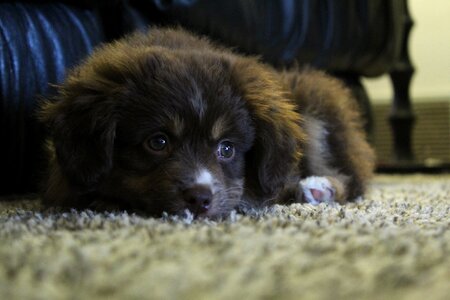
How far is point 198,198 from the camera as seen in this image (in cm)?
149

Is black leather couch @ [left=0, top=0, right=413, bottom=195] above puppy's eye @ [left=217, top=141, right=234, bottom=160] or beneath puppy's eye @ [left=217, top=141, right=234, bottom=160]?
above

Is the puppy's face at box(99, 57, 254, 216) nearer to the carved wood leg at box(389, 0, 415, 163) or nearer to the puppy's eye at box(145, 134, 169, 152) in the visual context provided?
the puppy's eye at box(145, 134, 169, 152)

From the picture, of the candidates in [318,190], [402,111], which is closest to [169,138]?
[318,190]

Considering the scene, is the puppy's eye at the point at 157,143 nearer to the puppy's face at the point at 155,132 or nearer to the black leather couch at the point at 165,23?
the puppy's face at the point at 155,132

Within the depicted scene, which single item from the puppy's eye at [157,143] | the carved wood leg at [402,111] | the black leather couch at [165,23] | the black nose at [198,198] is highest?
the black leather couch at [165,23]

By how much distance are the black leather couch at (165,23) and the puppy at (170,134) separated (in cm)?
42

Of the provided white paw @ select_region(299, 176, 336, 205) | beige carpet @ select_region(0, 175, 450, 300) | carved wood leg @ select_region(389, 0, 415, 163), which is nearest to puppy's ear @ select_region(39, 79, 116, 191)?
beige carpet @ select_region(0, 175, 450, 300)

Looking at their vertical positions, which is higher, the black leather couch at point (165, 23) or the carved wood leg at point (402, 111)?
the black leather couch at point (165, 23)

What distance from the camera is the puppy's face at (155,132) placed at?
1557 mm

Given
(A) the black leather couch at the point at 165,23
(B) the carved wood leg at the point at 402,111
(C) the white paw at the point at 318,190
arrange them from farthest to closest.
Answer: (B) the carved wood leg at the point at 402,111, (A) the black leather couch at the point at 165,23, (C) the white paw at the point at 318,190

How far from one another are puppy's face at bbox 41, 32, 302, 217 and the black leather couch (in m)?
0.54

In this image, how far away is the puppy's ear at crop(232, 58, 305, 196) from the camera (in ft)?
5.80

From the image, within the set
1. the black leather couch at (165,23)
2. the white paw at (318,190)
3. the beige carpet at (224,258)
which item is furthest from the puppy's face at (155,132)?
the black leather couch at (165,23)

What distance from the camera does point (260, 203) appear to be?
5.98 ft
